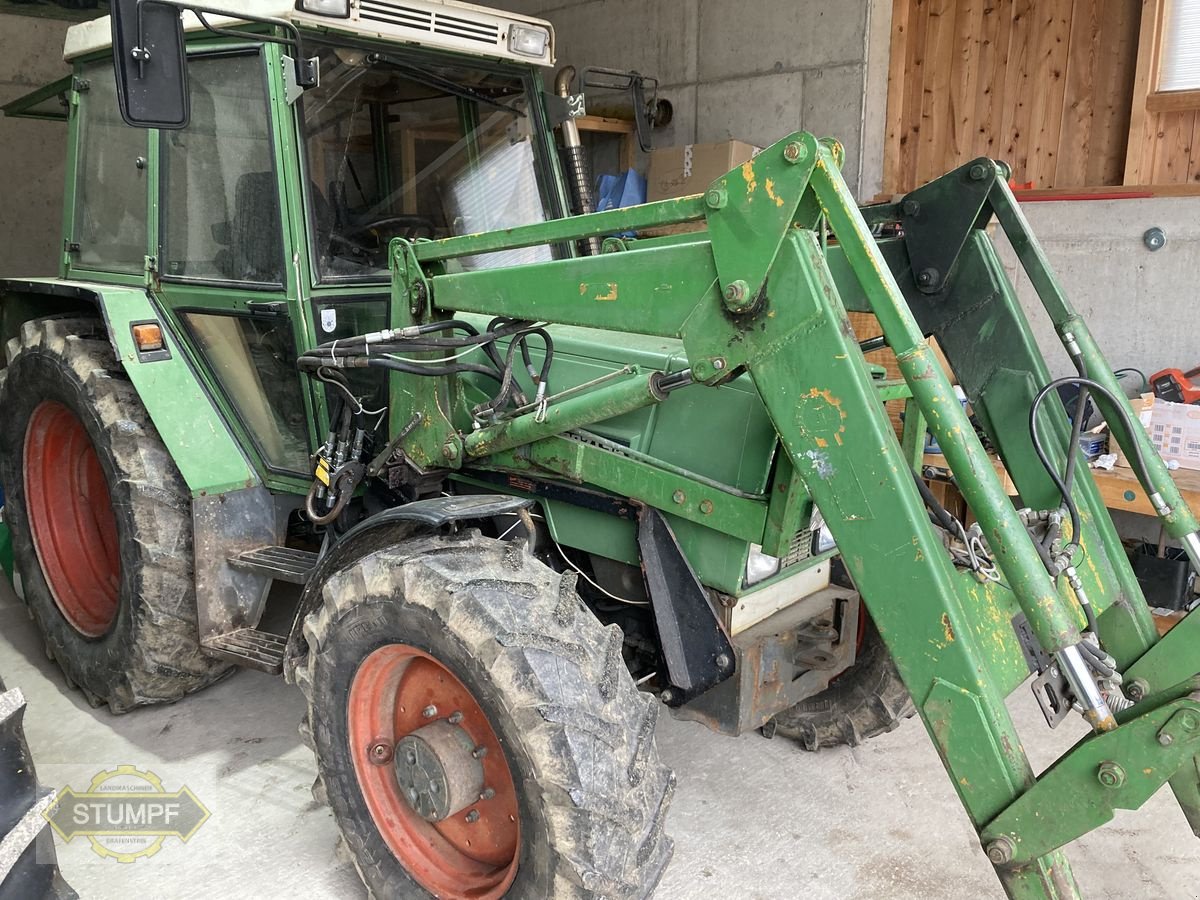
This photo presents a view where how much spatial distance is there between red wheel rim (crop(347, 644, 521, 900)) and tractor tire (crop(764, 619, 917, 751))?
46.5 inches

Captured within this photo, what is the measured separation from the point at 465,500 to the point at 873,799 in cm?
166

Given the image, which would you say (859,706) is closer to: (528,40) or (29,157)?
(528,40)

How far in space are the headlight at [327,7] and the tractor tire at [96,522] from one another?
1347 millimetres

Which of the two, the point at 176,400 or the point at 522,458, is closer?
the point at 522,458

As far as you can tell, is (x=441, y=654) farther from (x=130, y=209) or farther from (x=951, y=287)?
(x=130, y=209)

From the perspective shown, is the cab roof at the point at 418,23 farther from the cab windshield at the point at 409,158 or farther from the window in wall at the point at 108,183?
the window in wall at the point at 108,183

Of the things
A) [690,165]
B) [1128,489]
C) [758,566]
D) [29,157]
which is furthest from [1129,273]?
[29,157]

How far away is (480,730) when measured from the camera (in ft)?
7.27

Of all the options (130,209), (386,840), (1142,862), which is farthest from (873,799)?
(130,209)


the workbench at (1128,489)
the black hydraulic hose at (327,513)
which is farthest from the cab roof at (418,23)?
the workbench at (1128,489)

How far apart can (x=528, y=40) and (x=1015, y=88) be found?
114 inches

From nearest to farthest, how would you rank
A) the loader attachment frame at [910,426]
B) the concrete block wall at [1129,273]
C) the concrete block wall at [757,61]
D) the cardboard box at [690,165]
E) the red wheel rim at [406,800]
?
the loader attachment frame at [910,426] → the red wheel rim at [406,800] → the concrete block wall at [1129,273] → the concrete block wall at [757,61] → the cardboard box at [690,165]

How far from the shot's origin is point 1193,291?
416 cm

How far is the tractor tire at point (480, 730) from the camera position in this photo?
1.89 meters
